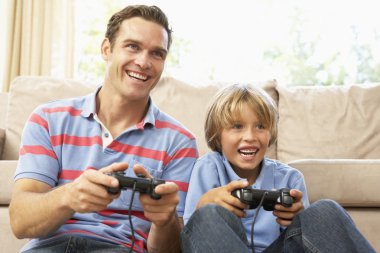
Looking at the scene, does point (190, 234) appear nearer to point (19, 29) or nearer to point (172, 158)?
point (172, 158)

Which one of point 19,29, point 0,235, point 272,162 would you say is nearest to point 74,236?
point 272,162

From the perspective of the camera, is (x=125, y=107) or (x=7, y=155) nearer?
(x=125, y=107)

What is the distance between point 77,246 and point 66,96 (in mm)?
1332

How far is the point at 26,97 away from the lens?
8.24 feet

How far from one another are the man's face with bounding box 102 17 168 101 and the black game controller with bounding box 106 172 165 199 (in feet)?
1.48

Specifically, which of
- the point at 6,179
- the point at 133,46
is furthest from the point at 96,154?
the point at 6,179

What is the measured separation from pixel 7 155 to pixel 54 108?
110 cm

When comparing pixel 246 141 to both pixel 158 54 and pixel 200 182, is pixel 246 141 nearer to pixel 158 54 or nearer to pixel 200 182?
pixel 200 182

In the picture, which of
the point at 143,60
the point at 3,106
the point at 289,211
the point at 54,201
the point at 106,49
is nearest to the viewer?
the point at 54,201

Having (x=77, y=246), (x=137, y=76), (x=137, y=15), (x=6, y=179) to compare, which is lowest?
(x=6, y=179)

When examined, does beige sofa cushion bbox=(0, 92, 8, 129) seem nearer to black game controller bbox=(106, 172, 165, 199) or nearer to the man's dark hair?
the man's dark hair

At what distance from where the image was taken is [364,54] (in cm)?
390

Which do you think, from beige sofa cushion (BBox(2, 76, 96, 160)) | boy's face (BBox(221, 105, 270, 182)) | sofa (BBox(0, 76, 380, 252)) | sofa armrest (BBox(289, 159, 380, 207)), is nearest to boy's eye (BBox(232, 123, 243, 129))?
boy's face (BBox(221, 105, 270, 182))

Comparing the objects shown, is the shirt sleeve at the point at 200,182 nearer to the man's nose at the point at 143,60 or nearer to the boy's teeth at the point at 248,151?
the boy's teeth at the point at 248,151
